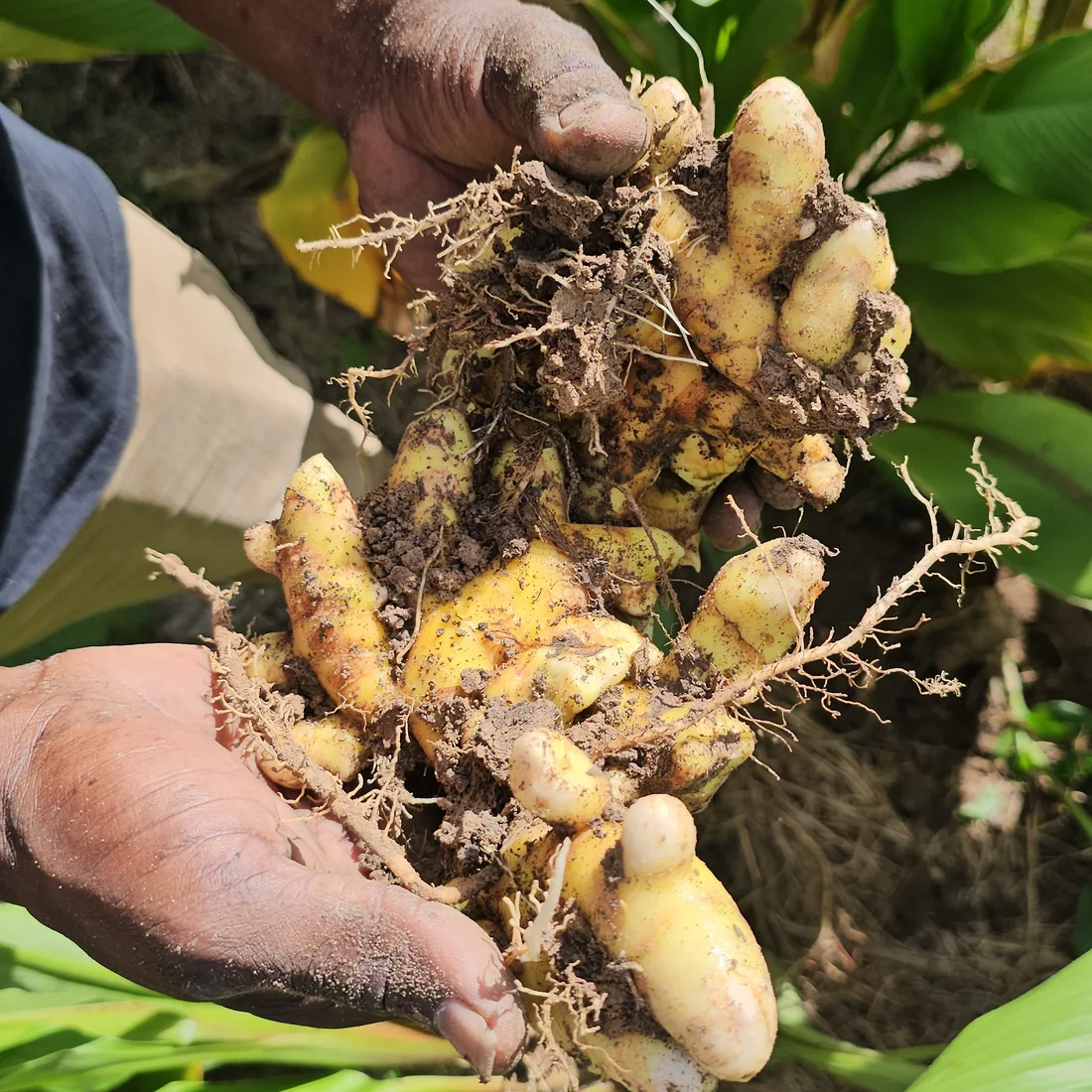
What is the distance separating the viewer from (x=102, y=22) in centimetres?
139

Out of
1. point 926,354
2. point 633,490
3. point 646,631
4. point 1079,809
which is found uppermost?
point 926,354

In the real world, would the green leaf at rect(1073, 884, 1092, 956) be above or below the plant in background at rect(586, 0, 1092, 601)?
below

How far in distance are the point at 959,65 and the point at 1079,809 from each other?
1.11 meters

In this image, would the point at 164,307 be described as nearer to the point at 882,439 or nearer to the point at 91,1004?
the point at 91,1004

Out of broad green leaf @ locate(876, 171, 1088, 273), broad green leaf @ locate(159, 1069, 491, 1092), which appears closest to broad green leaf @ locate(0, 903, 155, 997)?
broad green leaf @ locate(159, 1069, 491, 1092)

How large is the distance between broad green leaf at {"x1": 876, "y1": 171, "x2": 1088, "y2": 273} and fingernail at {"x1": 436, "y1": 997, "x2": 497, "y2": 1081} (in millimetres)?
1090

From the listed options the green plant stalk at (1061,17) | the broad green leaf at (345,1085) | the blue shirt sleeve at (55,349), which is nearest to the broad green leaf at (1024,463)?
the green plant stalk at (1061,17)

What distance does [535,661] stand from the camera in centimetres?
77

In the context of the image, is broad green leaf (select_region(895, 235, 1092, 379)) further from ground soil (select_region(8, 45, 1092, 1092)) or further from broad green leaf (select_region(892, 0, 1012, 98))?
broad green leaf (select_region(892, 0, 1012, 98))

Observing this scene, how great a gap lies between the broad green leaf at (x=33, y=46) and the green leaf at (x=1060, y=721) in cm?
187

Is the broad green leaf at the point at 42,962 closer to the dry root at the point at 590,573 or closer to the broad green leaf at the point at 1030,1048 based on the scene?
the dry root at the point at 590,573

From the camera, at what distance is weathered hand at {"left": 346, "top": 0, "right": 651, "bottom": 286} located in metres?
0.74

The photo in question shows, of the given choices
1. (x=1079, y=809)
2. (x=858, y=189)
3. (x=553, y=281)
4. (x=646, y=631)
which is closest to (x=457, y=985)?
(x=646, y=631)

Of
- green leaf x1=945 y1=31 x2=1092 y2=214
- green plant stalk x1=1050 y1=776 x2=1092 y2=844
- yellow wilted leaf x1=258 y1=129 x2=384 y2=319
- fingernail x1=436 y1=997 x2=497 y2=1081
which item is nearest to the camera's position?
fingernail x1=436 y1=997 x2=497 y2=1081
